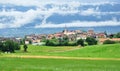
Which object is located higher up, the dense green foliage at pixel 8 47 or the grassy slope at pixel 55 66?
the grassy slope at pixel 55 66

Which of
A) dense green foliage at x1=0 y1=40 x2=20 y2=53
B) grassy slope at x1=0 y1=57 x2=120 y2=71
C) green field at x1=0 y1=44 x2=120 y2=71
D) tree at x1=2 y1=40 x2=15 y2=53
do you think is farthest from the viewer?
dense green foliage at x1=0 y1=40 x2=20 y2=53

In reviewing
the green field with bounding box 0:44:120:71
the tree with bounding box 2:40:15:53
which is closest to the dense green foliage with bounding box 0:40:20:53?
the tree with bounding box 2:40:15:53

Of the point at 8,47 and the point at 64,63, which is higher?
the point at 64,63

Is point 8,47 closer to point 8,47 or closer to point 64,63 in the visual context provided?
point 8,47

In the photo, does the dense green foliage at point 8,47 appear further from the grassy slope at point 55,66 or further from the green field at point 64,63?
the grassy slope at point 55,66

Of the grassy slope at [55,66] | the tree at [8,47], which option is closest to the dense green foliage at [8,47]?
the tree at [8,47]

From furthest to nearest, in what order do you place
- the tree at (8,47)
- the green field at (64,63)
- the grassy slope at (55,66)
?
the tree at (8,47) → the green field at (64,63) → the grassy slope at (55,66)

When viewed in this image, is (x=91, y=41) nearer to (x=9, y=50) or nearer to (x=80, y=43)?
(x=80, y=43)

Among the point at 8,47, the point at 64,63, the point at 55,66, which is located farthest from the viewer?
the point at 8,47

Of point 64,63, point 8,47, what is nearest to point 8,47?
point 8,47

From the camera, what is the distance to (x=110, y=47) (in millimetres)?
81500

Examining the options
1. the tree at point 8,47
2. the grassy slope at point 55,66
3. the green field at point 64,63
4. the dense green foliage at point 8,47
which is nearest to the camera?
the grassy slope at point 55,66

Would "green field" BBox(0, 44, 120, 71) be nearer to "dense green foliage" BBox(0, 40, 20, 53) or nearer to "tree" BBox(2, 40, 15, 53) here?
"tree" BBox(2, 40, 15, 53)

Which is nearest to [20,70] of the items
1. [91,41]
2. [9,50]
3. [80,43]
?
[9,50]
